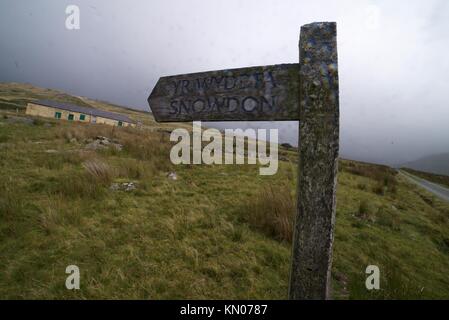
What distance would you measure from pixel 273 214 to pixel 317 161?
316 centimetres

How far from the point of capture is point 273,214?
4.43 metres

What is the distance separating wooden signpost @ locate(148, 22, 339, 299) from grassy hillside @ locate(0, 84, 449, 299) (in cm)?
131

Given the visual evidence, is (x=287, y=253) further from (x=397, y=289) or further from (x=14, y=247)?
(x=14, y=247)

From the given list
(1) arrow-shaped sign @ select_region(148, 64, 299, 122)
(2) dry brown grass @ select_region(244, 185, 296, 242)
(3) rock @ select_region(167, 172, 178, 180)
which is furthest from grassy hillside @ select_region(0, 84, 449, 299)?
(1) arrow-shaped sign @ select_region(148, 64, 299, 122)

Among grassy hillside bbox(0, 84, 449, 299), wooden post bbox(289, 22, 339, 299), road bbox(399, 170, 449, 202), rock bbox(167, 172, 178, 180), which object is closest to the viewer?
wooden post bbox(289, 22, 339, 299)

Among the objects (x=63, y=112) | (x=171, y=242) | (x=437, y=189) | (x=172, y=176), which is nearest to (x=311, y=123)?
(x=171, y=242)

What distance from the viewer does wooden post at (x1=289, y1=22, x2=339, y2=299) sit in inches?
58.4

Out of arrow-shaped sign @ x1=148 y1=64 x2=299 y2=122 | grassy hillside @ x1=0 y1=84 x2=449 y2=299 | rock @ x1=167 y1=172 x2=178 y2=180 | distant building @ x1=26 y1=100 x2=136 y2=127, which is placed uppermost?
distant building @ x1=26 y1=100 x2=136 y2=127

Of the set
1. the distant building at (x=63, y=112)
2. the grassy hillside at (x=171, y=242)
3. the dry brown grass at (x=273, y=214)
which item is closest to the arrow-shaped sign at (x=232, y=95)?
the grassy hillside at (x=171, y=242)

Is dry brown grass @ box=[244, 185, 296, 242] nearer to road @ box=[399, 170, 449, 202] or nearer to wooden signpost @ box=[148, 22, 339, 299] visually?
wooden signpost @ box=[148, 22, 339, 299]

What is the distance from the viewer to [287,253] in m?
3.46

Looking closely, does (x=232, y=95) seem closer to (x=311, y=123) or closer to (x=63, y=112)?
(x=311, y=123)
